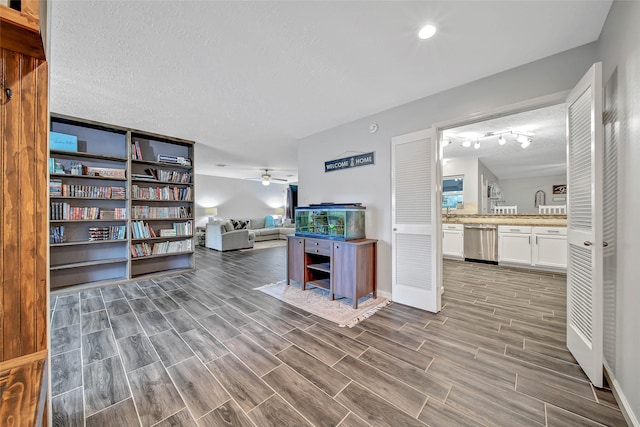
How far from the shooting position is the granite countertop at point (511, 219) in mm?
4098

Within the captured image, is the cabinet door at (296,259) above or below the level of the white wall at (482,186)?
below

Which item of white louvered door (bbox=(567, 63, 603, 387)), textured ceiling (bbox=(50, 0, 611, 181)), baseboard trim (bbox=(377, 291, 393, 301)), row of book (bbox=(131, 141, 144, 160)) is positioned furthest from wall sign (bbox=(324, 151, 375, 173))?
row of book (bbox=(131, 141, 144, 160))

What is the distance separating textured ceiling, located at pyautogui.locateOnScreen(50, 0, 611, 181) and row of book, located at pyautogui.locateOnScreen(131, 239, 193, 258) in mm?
2015

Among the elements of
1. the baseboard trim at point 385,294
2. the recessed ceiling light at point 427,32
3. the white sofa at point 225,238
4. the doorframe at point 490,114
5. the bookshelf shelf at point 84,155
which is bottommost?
the baseboard trim at point 385,294

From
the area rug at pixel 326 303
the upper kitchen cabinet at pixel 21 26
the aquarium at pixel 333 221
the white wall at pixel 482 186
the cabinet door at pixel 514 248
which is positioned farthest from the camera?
the white wall at pixel 482 186

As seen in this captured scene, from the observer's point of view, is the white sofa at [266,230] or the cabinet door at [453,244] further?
the white sofa at [266,230]

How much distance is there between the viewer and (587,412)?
1.35 metres

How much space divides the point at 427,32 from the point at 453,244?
453 centimetres

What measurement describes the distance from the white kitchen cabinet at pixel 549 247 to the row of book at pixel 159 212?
6199mm

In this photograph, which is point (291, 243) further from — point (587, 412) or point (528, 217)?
point (528, 217)

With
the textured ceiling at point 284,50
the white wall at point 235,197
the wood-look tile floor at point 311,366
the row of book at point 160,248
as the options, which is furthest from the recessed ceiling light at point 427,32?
the white wall at point 235,197

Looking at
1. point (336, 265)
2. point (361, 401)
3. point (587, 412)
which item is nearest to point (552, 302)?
point (587, 412)

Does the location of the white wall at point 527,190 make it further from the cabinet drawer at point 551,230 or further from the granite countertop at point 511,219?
the cabinet drawer at point 551,230

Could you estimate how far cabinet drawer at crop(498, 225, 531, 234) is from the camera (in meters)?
4.32
